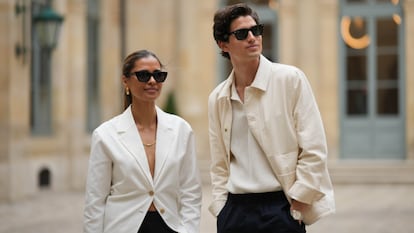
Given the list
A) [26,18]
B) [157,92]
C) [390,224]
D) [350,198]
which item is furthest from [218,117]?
[26,18]

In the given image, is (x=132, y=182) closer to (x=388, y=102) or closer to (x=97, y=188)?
(x=97, y=188)

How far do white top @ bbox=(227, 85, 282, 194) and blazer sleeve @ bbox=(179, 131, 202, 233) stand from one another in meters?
0.23

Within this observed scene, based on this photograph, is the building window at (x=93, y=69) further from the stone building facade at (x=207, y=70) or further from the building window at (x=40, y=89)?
the building window at (x=40, y=89)

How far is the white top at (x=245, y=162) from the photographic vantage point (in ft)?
10.8

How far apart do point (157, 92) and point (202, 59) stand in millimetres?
13658

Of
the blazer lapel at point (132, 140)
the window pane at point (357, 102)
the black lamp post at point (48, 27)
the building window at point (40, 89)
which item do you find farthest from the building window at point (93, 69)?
the blazer lapel at point (132, 140)

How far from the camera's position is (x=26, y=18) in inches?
533

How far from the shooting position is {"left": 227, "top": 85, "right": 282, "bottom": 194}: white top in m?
3.28

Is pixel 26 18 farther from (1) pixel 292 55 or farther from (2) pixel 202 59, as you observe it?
(1) pixel 292 55

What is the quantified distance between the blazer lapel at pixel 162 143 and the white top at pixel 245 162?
0.29 metres

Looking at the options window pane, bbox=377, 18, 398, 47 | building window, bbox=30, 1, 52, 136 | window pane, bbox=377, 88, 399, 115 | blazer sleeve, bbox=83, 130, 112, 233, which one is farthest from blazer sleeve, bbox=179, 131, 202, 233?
window pane, bbox=377, 18, 398, 47

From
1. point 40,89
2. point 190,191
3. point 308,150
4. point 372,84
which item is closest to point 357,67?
point 372,84

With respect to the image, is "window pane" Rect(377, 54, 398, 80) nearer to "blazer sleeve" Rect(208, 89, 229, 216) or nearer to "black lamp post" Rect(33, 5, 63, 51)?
"black lamp post" Rect(33, 5, 63, 51)

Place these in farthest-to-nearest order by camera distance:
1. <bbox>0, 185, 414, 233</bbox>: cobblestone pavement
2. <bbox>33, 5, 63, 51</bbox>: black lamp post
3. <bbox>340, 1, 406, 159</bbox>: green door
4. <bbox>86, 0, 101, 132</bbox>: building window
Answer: <bbox>86, 0, 101, 132</bbox>: building window, <bbox>340, 1, 406, 159</bbox>: green door, <bbox>33, 5, 63, 51</bbox>: black lamp post, <bbox>0, 185, 414, 233</bbox>: cobblestone pavement
